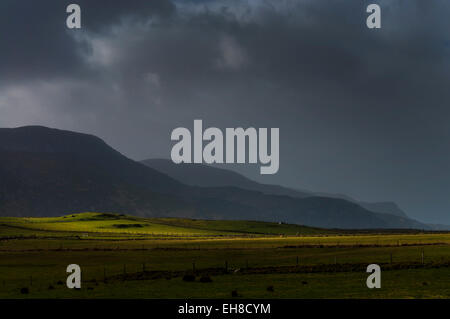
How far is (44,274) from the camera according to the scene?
71.6 m
